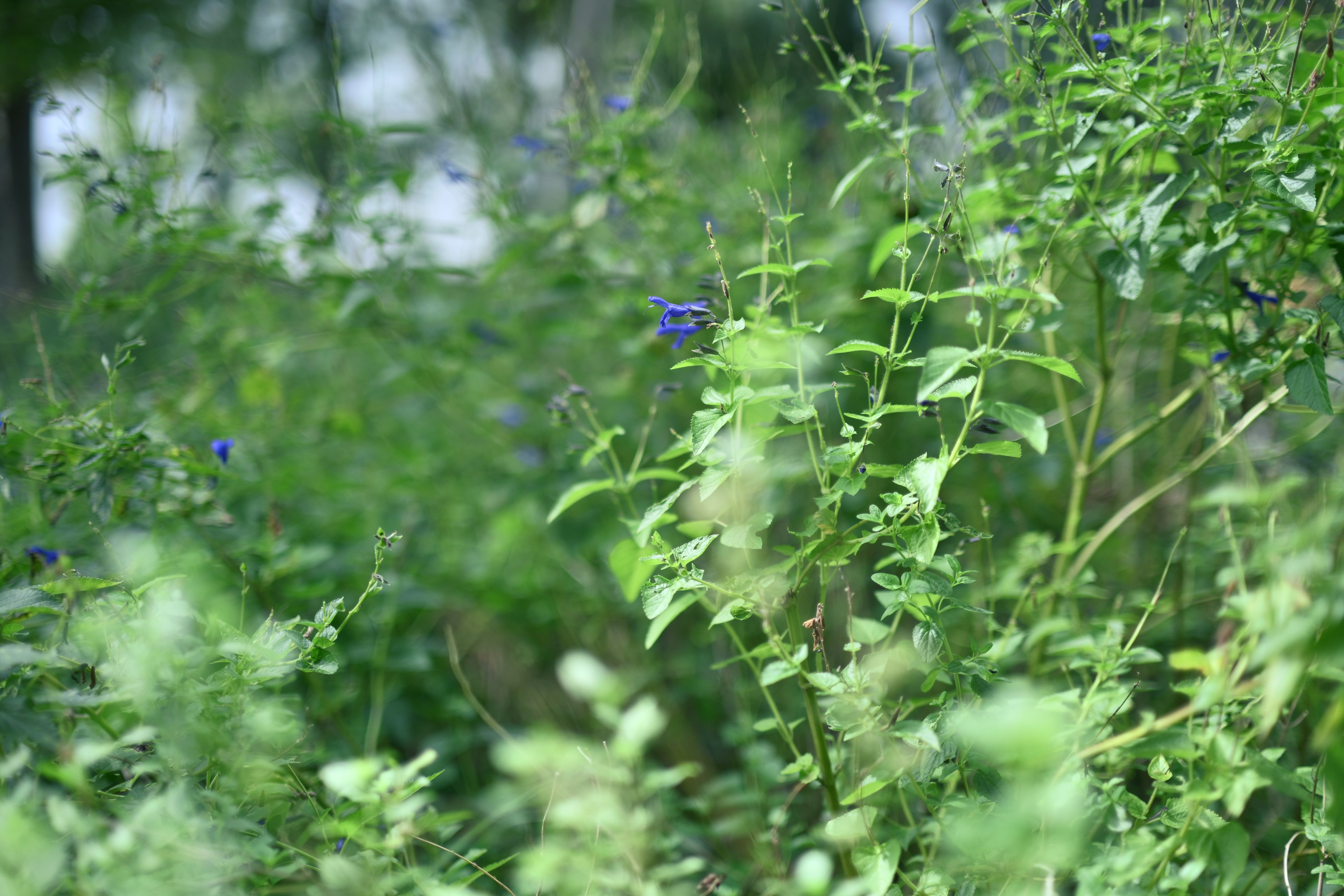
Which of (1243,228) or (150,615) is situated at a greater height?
(1243,228)

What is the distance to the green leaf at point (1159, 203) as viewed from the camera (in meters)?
1.30

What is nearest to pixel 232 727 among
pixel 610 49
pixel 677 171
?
pixel 677 171

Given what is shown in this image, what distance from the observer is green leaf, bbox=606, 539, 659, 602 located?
1.34 meters

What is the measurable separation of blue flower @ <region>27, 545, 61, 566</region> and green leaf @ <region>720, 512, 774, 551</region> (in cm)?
123

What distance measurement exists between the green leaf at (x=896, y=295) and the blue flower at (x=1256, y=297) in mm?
786

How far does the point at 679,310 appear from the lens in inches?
50.8

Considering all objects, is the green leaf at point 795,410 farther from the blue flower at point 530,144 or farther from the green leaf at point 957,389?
the blue flower at point 530,144

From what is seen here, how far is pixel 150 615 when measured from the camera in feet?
3.51

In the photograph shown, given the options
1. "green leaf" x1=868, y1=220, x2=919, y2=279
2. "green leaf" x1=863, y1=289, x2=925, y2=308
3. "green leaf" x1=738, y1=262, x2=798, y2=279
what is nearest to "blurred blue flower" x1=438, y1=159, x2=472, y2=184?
"green leaf" x1=868, y1=220, x2=919, y2=279

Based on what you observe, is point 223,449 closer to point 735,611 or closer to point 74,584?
point 74,584

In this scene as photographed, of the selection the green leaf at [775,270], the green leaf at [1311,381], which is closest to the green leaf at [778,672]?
the green leaf at [775,270]

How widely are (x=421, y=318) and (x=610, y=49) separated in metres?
2.17

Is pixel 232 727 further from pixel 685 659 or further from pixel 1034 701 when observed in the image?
pixel 685 659

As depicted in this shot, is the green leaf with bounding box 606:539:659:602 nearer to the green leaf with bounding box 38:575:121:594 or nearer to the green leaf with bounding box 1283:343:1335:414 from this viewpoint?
the green leaf with bounding box 38:575:121:594
